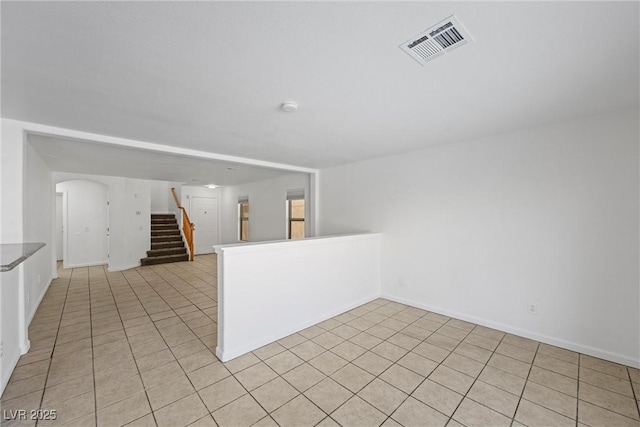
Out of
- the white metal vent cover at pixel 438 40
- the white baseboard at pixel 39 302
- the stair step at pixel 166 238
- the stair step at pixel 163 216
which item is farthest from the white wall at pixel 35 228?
the white metal vent cover at pixel 438 40

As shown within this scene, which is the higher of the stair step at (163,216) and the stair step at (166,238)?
the stair step at (163,216)

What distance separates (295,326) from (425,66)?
9.73 ft

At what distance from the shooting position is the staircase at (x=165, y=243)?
23.7 ft

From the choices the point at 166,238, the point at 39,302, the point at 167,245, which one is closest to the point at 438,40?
the point at 39,302

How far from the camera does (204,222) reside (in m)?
9.04

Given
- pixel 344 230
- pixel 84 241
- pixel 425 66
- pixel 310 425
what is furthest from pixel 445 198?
pixel 84 241

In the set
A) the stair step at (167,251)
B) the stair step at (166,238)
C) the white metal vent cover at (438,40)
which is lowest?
the stair step at (167,251)

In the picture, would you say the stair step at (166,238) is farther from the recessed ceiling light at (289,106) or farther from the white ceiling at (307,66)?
the recessed ceiling light at (289,106)

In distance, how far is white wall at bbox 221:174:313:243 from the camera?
20.6ft

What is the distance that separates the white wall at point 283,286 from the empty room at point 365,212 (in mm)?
29

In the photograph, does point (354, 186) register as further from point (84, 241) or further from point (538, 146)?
point (84, 241)

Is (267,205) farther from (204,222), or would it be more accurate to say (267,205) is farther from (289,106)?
(289,106)

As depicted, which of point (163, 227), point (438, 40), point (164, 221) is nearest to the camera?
point (438, 40)

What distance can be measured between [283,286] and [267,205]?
445 cm
